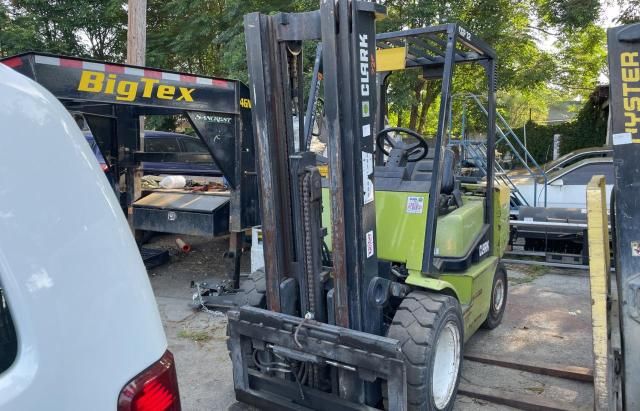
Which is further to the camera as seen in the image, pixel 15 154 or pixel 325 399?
pixel 325 399

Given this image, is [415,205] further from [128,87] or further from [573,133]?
[573,133]

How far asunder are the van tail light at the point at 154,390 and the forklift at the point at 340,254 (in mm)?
1449

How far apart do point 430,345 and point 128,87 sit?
379 centimetres

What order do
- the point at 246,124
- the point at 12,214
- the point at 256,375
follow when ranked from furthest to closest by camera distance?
1. the point at 246,124
2. the point at 256,375
3. the point at 12,214

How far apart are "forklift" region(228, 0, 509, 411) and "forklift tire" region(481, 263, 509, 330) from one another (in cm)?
149

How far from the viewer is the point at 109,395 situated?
136cm

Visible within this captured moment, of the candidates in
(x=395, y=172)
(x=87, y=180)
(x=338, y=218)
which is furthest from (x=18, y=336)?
(x=395, y=172)

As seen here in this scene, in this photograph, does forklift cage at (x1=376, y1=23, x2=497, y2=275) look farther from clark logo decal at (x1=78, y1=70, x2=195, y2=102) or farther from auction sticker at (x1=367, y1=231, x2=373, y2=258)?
clark logo decal at (x1=78, y1=70, x2=195, y2=102)

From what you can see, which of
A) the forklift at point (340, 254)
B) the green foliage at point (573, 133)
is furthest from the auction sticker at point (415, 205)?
the green foliage at point (573, 133)

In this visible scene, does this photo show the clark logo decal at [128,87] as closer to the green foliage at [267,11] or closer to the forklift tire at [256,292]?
the forklift tire at [256,292]

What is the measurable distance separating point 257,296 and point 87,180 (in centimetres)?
232

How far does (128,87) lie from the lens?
5055 millimetres

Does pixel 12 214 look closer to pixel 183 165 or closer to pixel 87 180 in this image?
pixel 87 180

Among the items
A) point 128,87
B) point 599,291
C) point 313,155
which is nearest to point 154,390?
point 313,155
